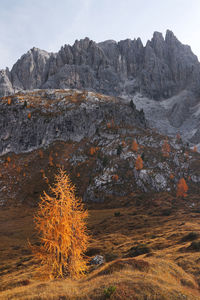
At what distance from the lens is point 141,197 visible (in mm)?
88625

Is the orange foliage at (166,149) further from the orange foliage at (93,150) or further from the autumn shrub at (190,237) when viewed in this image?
the autumn shrub at (190,237)

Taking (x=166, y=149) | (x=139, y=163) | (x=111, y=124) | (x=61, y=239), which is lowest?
(x=61, y=239)

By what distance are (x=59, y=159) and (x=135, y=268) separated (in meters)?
101

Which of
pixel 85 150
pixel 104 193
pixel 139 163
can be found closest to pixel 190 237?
pixel 104 193

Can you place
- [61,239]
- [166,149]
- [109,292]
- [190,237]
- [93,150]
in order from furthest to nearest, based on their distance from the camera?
1. [93,150]
2. [166,149]
3. [190,237]
4. [61,239]
5. [109,292]

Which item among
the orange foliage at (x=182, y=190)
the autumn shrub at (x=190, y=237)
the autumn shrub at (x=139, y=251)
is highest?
the orange foliage at (x=182, y=190)

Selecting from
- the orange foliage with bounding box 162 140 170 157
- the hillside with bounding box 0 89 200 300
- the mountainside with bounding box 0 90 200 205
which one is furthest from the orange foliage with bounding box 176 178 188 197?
the orange foliage with bounding box 162 140 170 157

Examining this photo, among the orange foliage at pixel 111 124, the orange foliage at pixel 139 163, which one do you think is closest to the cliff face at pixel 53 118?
the orange foliage at pixel 111 124

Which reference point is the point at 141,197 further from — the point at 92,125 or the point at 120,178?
the point at 92,125

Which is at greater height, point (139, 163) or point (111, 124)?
point (111, 124)

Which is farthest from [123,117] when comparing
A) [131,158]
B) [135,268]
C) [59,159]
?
[135,268]

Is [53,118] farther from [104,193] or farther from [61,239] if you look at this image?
[61,239]

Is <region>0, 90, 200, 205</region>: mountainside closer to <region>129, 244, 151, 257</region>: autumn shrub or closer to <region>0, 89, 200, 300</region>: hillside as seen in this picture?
<region>0, 89, 200, 300</region>: hillside

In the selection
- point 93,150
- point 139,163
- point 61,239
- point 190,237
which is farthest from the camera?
point 93,150
